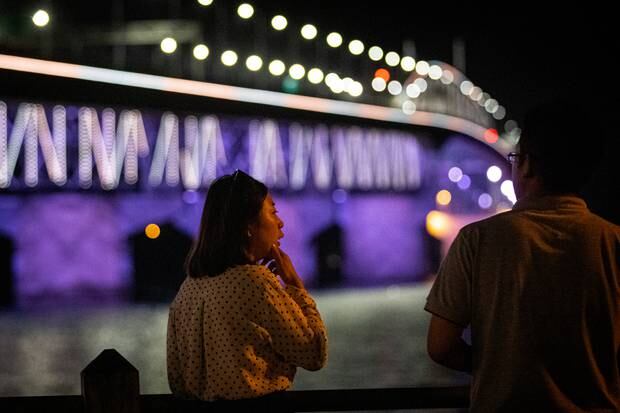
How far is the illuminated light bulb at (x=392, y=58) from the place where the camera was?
42.9m

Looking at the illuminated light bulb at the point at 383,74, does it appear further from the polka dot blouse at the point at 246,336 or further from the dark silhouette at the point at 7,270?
the polka dot blouse at the point at 246,336

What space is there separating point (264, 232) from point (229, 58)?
2426cm

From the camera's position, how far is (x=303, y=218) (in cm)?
2634

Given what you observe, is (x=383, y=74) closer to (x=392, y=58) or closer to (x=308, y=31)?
(x=392, y=58)

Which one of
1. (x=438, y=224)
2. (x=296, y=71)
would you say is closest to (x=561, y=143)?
(x=296, y=71)

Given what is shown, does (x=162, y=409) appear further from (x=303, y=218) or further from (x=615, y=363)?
(x=303, y=218)

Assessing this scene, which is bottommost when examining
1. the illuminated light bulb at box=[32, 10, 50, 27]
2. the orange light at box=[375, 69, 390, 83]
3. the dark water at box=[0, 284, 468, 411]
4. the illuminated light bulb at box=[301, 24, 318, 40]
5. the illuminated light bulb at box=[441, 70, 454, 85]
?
the dark water at box=[0, 284, 468, 411]

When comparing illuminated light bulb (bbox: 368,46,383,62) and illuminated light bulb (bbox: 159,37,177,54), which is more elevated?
illuminated light bulb (bbox: 368,46,383,62)

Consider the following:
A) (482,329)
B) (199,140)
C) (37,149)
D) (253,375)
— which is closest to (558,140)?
(482,329)

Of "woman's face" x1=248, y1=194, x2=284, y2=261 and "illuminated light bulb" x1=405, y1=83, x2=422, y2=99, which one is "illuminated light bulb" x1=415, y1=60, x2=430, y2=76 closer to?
"illuminated light bulb" x1=405, y1=83, x2=422, y2=99

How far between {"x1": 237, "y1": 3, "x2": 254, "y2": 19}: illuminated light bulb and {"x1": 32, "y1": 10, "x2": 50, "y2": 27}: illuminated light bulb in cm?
950

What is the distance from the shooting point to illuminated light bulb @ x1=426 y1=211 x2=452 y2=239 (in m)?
32.3

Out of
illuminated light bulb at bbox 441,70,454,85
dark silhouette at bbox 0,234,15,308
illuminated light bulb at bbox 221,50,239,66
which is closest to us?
dark silhouette at bbox 0,234,15,308

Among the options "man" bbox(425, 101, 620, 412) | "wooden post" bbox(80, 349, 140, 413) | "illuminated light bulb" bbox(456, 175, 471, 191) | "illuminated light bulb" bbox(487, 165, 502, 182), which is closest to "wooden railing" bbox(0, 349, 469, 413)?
"wooden post" bbox(80, 349, 140, 413)
